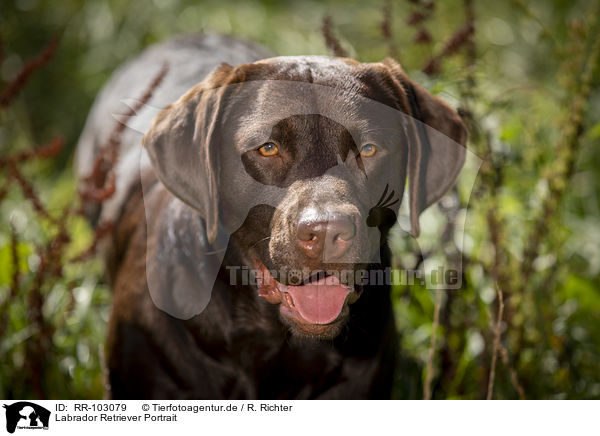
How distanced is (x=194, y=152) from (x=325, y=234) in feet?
1.93

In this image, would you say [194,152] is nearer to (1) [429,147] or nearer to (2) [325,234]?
(2) [325,234]

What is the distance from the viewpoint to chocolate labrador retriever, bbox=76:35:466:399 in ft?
6.89

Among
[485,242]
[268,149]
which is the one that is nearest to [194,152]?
[268,149]

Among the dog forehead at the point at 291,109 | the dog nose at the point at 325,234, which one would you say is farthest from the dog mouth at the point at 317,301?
the dog forehead at the point at 291,109

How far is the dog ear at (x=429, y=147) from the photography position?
7.52ft

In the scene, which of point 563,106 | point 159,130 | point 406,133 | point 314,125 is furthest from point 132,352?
point 563,106

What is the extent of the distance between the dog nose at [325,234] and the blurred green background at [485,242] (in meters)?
0.86
